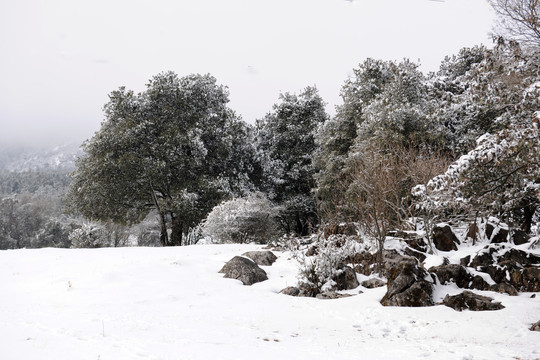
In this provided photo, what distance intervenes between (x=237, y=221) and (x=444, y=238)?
31.8 ft

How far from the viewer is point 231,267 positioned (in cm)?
1031

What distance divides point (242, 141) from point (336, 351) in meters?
20.4

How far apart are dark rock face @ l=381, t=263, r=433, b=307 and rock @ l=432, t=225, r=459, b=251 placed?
10.0 ft

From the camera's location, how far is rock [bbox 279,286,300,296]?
8.84 m

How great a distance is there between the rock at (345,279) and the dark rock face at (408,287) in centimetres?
137

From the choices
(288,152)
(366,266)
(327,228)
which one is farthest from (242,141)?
(366,266)

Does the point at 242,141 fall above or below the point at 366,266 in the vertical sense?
above

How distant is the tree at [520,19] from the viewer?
604 cm

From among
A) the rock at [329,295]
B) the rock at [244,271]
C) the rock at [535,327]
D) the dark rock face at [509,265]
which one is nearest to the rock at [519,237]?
the dark rock face at [509,265]

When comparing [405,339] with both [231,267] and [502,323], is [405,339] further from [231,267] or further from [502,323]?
[231,267]

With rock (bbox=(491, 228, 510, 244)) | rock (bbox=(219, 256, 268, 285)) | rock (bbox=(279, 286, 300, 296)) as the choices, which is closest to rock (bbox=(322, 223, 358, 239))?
rock (bbox=(219, 256, 268, 285))

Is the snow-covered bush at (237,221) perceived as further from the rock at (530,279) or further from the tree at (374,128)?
the rock at (530,279)

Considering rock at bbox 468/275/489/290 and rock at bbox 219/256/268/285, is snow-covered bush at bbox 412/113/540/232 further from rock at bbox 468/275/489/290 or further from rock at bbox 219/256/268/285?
rock at bbox 219/256/268/285

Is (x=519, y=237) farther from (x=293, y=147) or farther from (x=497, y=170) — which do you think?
(x=293, y=147)
